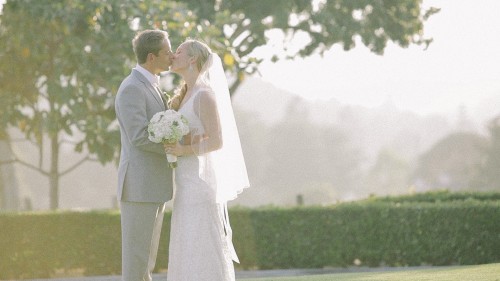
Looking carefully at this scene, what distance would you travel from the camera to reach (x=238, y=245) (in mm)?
16828

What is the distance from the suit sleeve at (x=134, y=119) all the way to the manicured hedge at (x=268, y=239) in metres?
8.70

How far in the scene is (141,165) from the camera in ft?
26.6

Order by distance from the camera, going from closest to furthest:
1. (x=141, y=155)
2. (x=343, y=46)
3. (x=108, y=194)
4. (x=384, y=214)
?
(x=141, y=155), (x=384, y=214), (x=343, y=46), (x=108, y=194)

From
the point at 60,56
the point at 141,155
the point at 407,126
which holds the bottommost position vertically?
the point at 141,155

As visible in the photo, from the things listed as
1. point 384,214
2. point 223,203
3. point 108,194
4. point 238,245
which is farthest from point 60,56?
point 108,194

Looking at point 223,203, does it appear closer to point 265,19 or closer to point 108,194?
point 265,19

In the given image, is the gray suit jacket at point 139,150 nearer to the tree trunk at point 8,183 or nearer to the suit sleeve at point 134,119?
the suit sleeve at point 134,119

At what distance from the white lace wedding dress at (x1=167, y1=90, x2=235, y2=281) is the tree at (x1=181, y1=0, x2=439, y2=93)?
1383 centimetres

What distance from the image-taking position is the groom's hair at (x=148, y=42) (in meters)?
8.02

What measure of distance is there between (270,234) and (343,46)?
8360 millimetres

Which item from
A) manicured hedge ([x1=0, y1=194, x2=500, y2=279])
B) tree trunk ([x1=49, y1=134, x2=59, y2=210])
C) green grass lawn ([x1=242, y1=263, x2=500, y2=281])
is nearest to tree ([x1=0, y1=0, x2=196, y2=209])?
tree trunk ([x1=49, y1=134, x2=59, y2=210])

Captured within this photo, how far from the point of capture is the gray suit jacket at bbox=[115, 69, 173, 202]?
798 cm

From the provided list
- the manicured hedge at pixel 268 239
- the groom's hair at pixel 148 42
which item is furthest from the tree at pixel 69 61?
the groom's hair at pixel 148 42

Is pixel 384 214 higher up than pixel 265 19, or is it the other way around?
pixel 265 19
